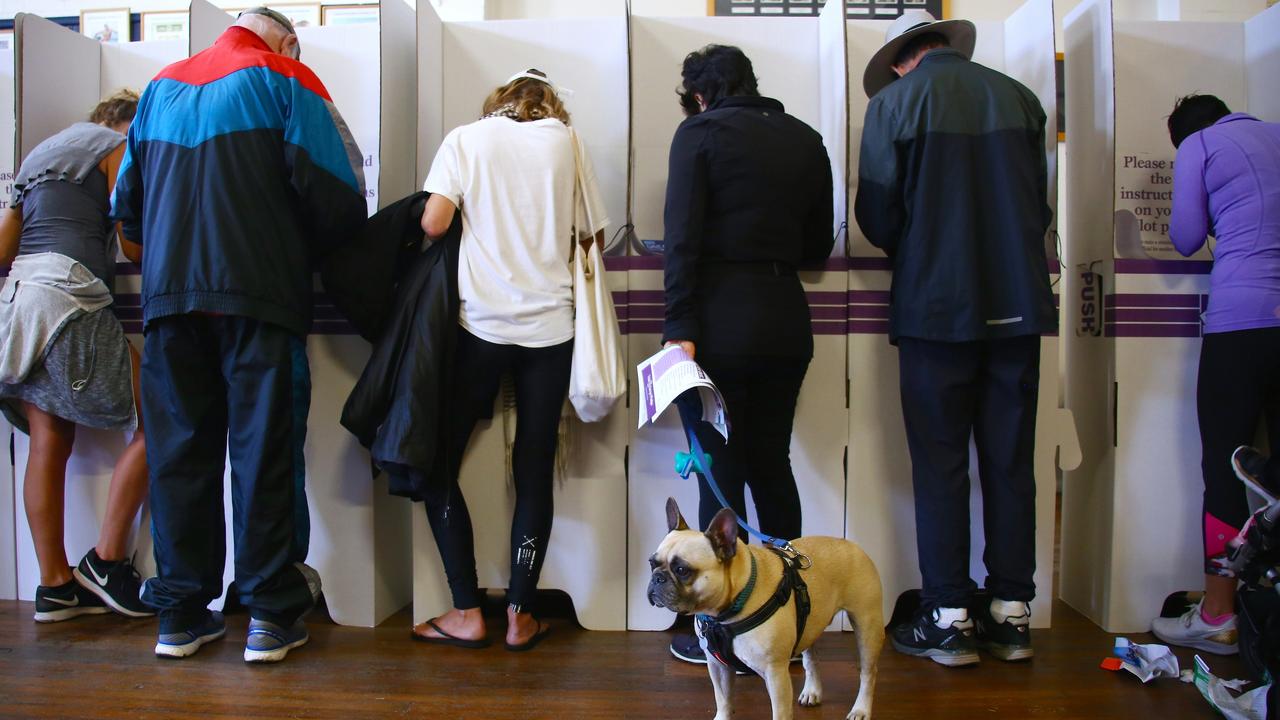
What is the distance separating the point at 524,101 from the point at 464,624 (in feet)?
4.60

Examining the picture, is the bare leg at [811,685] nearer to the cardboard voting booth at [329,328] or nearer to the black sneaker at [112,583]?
the cardboard voting booth at [329,328]

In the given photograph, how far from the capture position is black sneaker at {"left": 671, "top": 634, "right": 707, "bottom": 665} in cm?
203

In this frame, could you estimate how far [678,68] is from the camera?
2.64 meters

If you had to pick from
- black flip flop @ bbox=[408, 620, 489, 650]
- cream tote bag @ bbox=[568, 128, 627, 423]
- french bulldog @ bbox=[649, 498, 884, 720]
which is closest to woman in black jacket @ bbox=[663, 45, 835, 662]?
cream tote bag @ bbox=[568, 128, 627, 423]

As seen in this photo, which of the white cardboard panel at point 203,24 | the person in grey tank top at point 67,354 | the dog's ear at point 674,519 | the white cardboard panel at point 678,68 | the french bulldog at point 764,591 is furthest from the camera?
the white cardboard panel at point 678,68

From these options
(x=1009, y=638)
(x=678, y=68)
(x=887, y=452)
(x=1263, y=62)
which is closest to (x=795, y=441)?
(x=887, y=452)

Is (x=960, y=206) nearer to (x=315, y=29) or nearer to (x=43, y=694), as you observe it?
(x=315, y=29)

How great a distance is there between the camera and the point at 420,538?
2.28 metres

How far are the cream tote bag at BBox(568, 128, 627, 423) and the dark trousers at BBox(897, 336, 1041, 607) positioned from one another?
2.58ft

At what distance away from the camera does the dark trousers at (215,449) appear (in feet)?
6.49

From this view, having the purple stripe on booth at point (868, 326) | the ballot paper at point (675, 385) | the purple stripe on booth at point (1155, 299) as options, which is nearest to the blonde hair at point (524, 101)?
the ballot paper at point (675, 385)

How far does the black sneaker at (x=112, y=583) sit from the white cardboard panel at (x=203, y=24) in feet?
5.08

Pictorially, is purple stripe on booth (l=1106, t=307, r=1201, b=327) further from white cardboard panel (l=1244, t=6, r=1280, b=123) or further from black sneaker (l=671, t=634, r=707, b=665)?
black sneaker (l=671, t=634, r=707, b=665)

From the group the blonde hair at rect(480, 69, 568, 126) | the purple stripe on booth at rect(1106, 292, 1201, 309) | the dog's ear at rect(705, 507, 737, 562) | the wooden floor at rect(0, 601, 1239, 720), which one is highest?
the blonde hair at rect(480, 69, 568, 126)
